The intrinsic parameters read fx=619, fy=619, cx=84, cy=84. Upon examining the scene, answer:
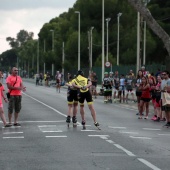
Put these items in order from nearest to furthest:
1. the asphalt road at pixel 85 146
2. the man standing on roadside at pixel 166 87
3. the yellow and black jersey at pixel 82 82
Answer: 1. the asphalt road at pixel 85 146
2. the yellow and black jersey at pixel 82 82
3. the man standing on roadside at pixel 166 87

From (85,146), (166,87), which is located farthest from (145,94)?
(85,146)

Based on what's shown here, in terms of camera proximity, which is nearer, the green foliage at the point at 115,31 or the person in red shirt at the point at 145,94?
the person in red shirt at the point at 145,94

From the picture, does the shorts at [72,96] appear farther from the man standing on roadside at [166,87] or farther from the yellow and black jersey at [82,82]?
the man standing on roadside at [166,87]

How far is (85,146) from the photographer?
13773 mm

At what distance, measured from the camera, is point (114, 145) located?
45.8 ft

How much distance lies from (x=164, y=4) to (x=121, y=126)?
205 ft

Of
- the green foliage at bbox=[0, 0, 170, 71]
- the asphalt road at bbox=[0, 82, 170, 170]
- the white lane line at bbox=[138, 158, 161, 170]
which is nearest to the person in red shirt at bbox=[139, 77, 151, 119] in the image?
the asphalt road at bbox=[0, 82, 170, 170]

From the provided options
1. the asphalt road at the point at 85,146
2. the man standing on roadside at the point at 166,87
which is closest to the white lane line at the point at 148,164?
the asphalt road at the point at 85,146

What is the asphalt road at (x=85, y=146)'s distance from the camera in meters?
11.1

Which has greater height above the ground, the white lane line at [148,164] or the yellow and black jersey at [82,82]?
the yellow and black jersey at [82,82]

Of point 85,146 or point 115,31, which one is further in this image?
point 115,31

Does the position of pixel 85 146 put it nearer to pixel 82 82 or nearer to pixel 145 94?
pixel 82 82

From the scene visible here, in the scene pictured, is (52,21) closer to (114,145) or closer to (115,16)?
(115,16)

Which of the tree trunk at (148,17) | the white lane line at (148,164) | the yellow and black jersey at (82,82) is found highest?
the tree trunk at (148,17)
